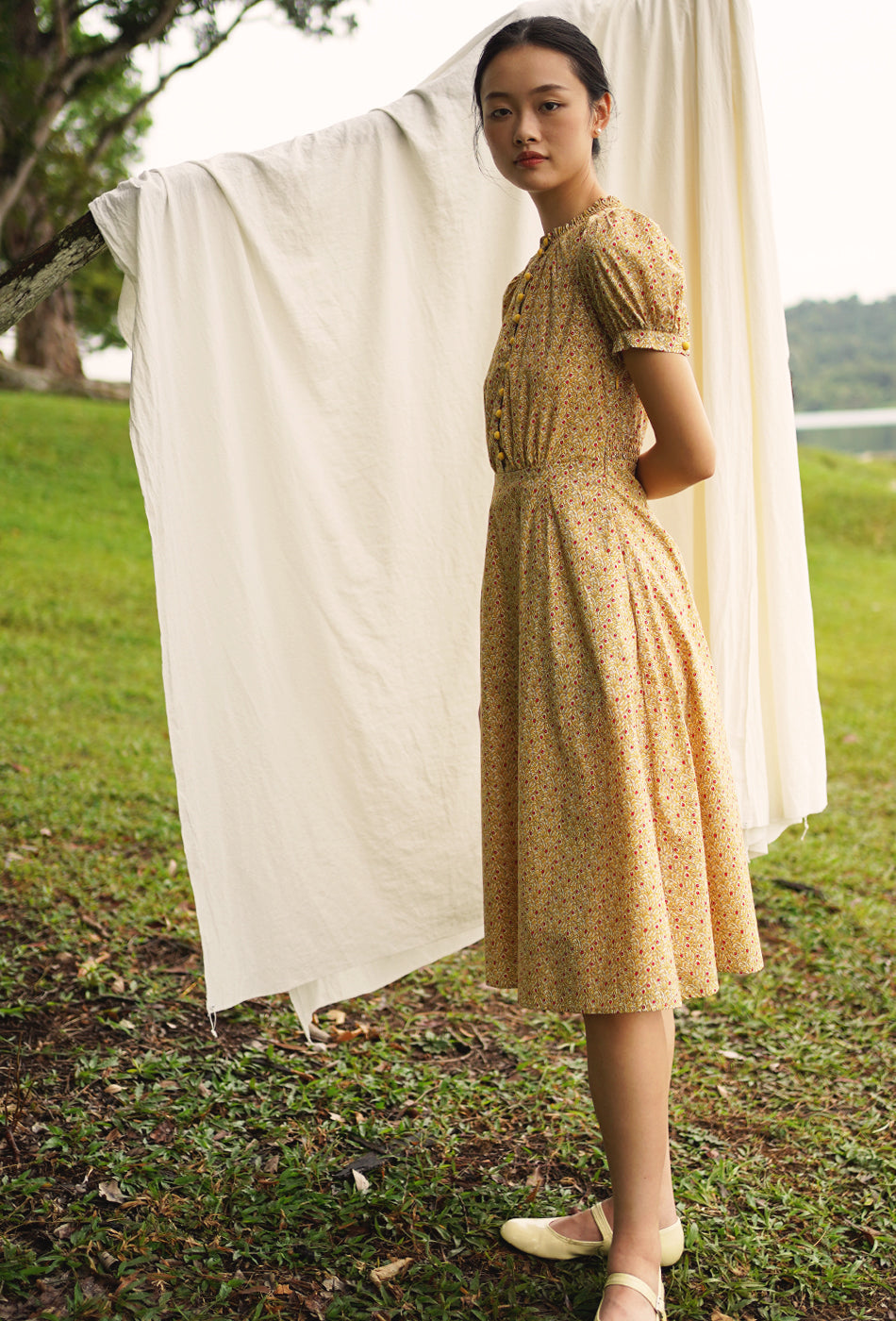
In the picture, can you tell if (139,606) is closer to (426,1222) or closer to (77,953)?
(77,953)

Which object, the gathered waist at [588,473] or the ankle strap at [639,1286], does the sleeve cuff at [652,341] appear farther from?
the ankle strap at [639,1286]

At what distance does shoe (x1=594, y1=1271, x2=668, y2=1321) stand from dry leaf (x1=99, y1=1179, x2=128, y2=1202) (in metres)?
0.90

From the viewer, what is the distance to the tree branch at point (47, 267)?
204 centimetres

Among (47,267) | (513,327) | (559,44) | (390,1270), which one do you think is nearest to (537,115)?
(559,44)

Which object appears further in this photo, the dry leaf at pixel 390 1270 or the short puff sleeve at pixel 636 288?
the dry leaf at pixel 390 1270

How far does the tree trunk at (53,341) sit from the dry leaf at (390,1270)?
1337cm

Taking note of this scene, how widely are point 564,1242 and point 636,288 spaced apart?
163cm

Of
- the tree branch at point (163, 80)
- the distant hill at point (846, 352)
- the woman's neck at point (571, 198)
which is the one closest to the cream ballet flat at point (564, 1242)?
the woman's neck at point (571, 198)

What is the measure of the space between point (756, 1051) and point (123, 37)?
6634 millimetres

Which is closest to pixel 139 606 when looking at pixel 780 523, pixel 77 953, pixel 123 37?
pixel 123 37

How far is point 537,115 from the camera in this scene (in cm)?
178

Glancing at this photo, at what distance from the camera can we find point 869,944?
357 centimetres

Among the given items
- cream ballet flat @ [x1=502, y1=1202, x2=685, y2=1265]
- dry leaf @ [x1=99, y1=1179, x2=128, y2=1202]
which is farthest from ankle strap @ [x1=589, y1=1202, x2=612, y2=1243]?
dry leaf @ [x1=99, y1=1179, x2=128, y2=1202]

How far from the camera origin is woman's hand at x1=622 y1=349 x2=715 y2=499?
68.2 inches
